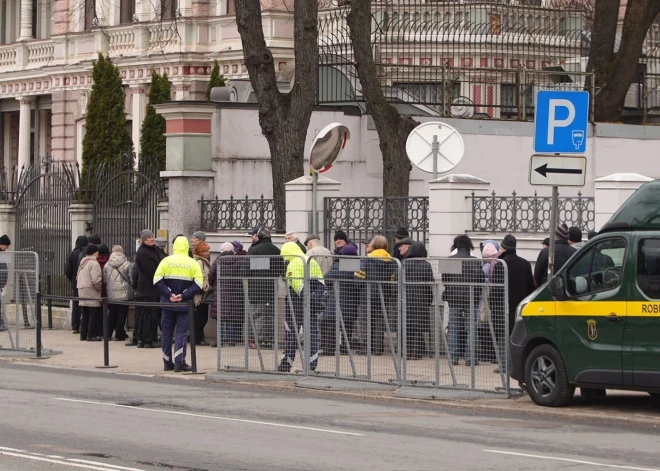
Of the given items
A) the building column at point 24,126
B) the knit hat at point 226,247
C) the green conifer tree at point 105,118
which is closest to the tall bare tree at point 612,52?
the knit hat at point 226,247

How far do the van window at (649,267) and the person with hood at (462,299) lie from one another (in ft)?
6.85

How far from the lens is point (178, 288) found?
17.8m

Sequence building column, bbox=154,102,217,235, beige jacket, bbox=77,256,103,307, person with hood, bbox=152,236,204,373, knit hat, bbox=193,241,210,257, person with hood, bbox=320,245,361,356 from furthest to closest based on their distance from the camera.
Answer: building column, bbox=154,102,217,235 < beige jacket, bbox=77,256,103,307 < knit hat, bbox=193,241,210,257 < person with hood, bbox=152,236,204,373 < person with hood, bbox=320,245,361,356

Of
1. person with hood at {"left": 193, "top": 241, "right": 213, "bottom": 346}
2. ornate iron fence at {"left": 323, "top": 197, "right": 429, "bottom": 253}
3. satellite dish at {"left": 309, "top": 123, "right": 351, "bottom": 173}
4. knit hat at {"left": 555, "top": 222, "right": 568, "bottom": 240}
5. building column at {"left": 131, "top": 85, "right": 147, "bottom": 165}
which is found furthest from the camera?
building column at {"left": 131, "top": 85, "right": 147, "bottom": 165}

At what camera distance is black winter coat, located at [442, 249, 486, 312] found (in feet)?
48.9

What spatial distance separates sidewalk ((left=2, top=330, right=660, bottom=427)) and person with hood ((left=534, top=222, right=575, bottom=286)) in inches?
78.0

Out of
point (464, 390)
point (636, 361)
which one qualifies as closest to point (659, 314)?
point (636, 361)

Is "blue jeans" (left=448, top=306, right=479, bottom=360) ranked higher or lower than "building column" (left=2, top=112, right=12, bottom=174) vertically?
lower

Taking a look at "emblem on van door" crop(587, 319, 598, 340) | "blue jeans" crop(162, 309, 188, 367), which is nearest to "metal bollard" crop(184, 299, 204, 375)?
"blue jeans" crop(162, 309, 188, 367)

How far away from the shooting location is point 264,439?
38.7ft

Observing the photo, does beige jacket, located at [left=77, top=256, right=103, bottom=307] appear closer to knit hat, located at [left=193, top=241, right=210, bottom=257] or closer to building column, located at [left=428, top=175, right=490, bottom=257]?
knit hat, located at [left=193, top=241, right=210, bottom=257]

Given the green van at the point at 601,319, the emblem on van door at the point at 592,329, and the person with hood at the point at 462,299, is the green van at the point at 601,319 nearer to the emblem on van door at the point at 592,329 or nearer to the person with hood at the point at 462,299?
the emblem on van door at the point at 592,329

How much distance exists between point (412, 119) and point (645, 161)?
16.1 feet

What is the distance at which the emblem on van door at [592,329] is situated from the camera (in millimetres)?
13580
